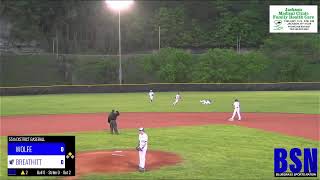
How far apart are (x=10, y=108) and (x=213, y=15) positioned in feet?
265

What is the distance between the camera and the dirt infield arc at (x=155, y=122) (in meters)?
30.2

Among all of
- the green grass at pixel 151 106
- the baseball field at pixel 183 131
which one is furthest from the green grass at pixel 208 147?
the green grass at pixel 151 106

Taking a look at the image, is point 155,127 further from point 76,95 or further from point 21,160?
point 76,95

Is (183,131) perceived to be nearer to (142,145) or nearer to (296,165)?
(296,165)

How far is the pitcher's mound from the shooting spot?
58.7 ft

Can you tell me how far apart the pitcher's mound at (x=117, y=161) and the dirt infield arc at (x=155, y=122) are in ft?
31.9

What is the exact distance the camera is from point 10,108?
46281mm

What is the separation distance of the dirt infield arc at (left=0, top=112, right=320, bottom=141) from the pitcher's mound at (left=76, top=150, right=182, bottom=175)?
383 inches

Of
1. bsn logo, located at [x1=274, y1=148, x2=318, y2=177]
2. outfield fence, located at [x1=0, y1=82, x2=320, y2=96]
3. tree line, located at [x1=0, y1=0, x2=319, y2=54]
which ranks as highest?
tree line, located at [x1=0, y1=0, x2=319, y2=54]

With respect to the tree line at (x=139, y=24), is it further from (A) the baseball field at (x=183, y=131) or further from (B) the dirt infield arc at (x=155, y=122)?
(B) the dirt infield arc at (x=155, y=122)

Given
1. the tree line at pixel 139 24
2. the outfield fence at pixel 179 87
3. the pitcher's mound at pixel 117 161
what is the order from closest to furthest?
the pitcher's mound at pixel 117 161 → the outfield fence at pixel 179 87 → the tree line at pixel 139 24

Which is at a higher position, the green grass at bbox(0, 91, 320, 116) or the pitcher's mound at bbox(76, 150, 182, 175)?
the green grass at bbox(0, 91, 320, 116)
